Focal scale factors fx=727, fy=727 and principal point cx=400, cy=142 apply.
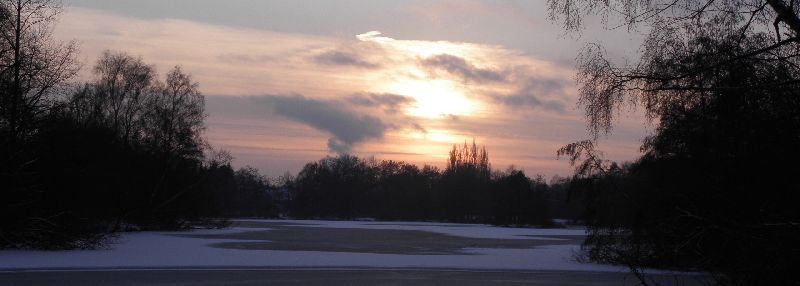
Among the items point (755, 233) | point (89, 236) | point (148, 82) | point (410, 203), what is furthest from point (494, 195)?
point (755, 233)

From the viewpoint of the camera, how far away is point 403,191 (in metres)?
118

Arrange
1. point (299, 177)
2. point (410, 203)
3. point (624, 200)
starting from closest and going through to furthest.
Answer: point (624, 200)
point (410, 203)
point (299, 177)

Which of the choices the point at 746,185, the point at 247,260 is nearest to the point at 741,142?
the point at 746,185

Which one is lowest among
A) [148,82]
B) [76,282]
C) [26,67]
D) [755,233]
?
[76,282]

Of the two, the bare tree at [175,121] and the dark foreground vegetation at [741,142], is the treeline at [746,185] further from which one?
the bare tree at [175,121]

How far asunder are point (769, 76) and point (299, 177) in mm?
129155

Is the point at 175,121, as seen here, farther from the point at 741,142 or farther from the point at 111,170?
the point at 741,142

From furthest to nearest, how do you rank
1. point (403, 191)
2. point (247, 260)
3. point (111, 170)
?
point (403, 191) < point (111, 170) < point (247, 260)

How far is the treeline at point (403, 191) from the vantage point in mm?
107875

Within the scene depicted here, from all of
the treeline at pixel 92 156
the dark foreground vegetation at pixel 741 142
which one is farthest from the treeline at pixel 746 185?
the treeline at pixel 92 156

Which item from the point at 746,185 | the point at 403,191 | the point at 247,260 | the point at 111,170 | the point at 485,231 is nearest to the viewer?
the point at 746,185

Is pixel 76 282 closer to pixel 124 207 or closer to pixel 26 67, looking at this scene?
pixel 26 67

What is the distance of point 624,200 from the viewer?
22297 mm

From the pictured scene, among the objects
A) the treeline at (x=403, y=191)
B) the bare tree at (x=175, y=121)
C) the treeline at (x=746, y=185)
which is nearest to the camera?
the treeline at (x=746, y=185)
